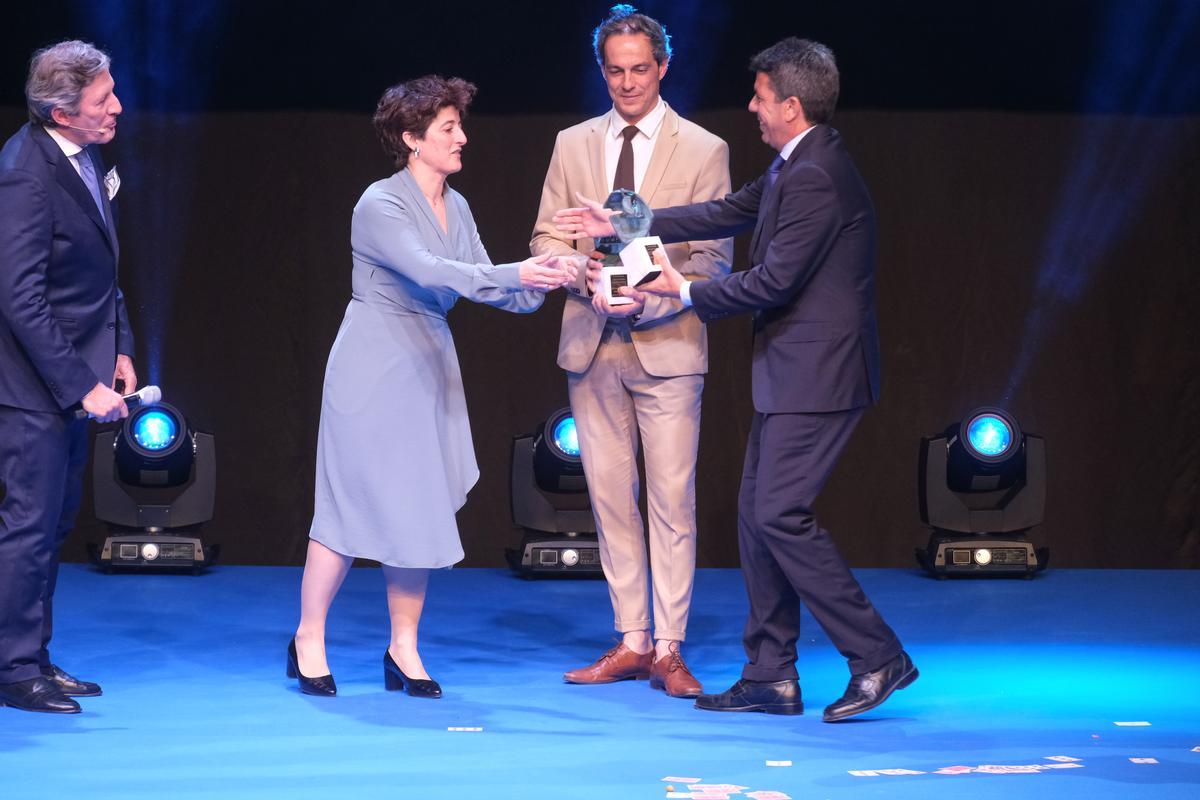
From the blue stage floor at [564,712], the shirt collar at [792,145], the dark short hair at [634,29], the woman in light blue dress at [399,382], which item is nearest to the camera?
the blue stage floor at [564,712]

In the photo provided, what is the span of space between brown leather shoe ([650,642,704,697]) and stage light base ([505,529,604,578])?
2.01m

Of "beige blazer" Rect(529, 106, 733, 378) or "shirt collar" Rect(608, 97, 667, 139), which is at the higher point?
"shirt collar" Rect(608, 97, 667, 139)

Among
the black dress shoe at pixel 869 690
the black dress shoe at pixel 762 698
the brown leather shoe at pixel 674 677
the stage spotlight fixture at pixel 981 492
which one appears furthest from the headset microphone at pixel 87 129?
the stage spotlight fixture at pixel 981 492

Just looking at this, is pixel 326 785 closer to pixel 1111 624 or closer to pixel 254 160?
pixel 1111 624

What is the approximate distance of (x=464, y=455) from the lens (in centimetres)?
405

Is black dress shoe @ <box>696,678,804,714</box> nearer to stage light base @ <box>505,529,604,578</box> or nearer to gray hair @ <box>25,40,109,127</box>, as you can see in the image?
gray hair @ <box>25,40,109,127</box>

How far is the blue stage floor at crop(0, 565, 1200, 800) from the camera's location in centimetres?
301

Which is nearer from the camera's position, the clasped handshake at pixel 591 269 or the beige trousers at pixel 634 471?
the clasped handshake at pixel 591 269

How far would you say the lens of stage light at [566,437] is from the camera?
6133mm

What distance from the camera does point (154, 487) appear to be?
6160 mm

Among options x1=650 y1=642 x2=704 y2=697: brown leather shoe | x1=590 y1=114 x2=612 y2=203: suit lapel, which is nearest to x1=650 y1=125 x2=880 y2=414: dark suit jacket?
x1=590 y1=114 x2=612 y2=203: suit lapel

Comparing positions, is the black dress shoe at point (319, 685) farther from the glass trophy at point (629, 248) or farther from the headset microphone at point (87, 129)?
the headset microphone at point (87, 129)

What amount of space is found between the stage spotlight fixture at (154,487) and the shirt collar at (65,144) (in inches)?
96.0

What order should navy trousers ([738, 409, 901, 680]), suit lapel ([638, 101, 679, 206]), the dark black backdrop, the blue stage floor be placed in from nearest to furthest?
the blue stage floor → navy trousers ([738, 409, 901, 680]) → suit lapel ([638, 101, 679, 206]) → the dark black backdrop
